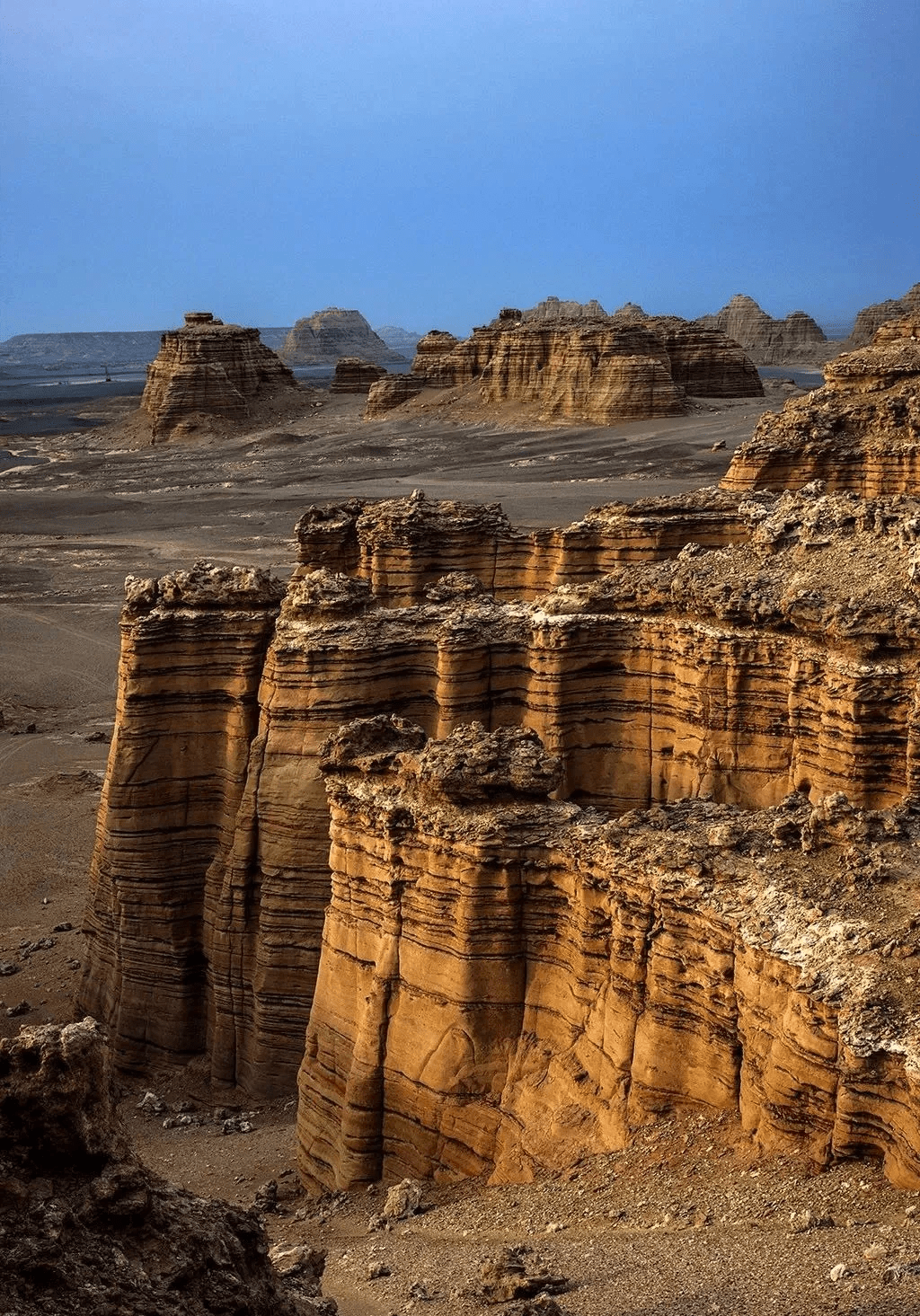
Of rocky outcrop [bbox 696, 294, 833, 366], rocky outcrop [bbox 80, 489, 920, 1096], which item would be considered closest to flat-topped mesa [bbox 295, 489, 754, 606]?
rocky outcrop [bbox 80, 489, 920, 1096]

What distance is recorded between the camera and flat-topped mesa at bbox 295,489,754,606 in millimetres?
20828

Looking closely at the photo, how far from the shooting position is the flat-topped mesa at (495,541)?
20828mm

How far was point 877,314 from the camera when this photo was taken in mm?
111000

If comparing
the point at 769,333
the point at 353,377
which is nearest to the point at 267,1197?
the point at 353,377

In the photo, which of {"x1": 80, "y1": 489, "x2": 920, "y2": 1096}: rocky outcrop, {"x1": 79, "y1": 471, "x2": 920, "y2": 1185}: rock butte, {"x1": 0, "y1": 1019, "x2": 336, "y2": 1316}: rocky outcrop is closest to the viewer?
{"x1": 0, "y1": 1019, "x2": 336, "y2": 1316}: rocky outcrop

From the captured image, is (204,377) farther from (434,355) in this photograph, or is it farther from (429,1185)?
(429,1185)

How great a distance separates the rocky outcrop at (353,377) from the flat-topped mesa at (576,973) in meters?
101

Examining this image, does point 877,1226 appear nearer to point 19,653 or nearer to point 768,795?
point 768,795

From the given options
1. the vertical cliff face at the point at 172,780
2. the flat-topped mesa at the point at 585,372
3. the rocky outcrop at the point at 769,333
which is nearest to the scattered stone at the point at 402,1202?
the vertical cliff face at the point at 172,780

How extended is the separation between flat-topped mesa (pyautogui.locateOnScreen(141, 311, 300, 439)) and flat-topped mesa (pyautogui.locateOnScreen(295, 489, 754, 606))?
79186 millimetres

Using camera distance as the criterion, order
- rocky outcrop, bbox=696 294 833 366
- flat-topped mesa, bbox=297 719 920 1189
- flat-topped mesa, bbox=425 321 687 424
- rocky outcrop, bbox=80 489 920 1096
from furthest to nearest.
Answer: rocky outcrop, bbox=696 294 833 366 < flat-topped mesa, bbox=425 321 687 424 < rocky outcrop, bbox=80 489 920 1096 < flat-topped mesa, bbox=297 719 920 1189

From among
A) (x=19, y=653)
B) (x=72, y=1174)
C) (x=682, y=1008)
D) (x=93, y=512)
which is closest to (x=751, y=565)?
(x=682, y=1008)

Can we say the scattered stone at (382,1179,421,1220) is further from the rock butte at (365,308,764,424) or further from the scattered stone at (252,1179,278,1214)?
the rock butte at (365,308,764,424)

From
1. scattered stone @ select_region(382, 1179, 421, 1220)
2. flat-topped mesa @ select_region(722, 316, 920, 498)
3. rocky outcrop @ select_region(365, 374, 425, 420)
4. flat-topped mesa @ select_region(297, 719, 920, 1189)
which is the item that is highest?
rocky outcrop @ select_region(365, 374, 425, 420)
